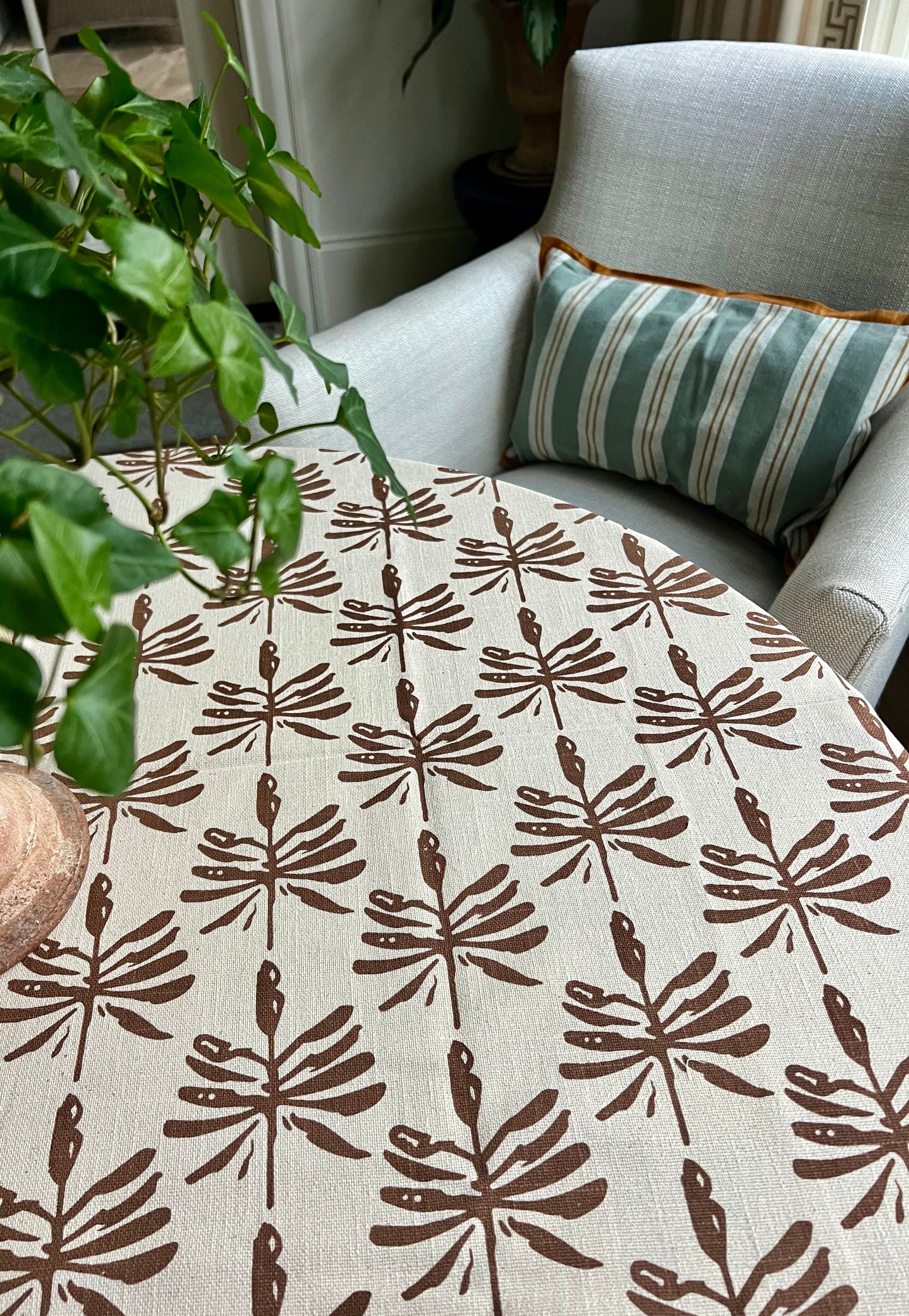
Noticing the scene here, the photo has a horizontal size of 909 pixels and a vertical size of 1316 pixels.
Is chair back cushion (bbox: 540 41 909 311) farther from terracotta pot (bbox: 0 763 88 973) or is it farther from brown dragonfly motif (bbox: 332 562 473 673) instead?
terracotta pot (bbox: 0 763 88 973)

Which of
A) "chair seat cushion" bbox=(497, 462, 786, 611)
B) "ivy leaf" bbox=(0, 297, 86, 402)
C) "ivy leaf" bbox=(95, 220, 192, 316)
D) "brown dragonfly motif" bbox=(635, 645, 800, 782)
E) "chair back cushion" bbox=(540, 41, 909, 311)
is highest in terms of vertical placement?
"ivy leaf" bbox=(95, 220, 192, 316)

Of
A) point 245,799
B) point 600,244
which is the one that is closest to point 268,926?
point 245,799

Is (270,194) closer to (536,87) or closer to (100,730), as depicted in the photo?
(100,730)

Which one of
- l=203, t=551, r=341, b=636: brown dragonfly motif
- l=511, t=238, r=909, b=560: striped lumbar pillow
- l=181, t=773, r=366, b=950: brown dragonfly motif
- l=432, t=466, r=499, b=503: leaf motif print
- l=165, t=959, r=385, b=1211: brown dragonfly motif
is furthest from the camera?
l=511, t=238, r=909, b=560: striped lumbar pillow

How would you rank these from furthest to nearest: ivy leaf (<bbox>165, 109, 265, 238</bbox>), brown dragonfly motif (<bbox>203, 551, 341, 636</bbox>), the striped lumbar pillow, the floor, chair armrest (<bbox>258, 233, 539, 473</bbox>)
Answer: the floor → chair armrest (<bbox>258, 233, 539, 473</bbox>) → the striped lumbar pillow → brown dragonfly motif (<bbox>203, 551, 341, 636</bbox>) → ivy leaf (<bbox>165, 109, 265, 238</bbox>)

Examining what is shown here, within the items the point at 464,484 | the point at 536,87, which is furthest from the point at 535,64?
the point at 464,484

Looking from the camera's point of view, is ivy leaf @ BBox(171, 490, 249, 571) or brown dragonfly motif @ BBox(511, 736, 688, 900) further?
brown dragonfly motif @ BBox(511, 736, 688, 900)

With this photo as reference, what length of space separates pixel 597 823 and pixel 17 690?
1.43 feet

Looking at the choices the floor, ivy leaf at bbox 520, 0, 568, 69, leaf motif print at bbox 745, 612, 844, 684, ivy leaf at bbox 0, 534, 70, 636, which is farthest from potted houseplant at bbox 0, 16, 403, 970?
the floor

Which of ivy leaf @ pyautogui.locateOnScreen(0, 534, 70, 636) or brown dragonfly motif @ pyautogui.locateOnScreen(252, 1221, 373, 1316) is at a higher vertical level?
ivy leaf @ pyautogui.locateOnScreen(0, 534, 70, 636)

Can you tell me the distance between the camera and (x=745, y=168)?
1.29m

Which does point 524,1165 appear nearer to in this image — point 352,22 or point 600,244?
point 600,244

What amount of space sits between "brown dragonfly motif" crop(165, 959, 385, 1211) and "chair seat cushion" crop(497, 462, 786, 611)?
75 centimetres

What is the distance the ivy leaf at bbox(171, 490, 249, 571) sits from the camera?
0.47 meters
